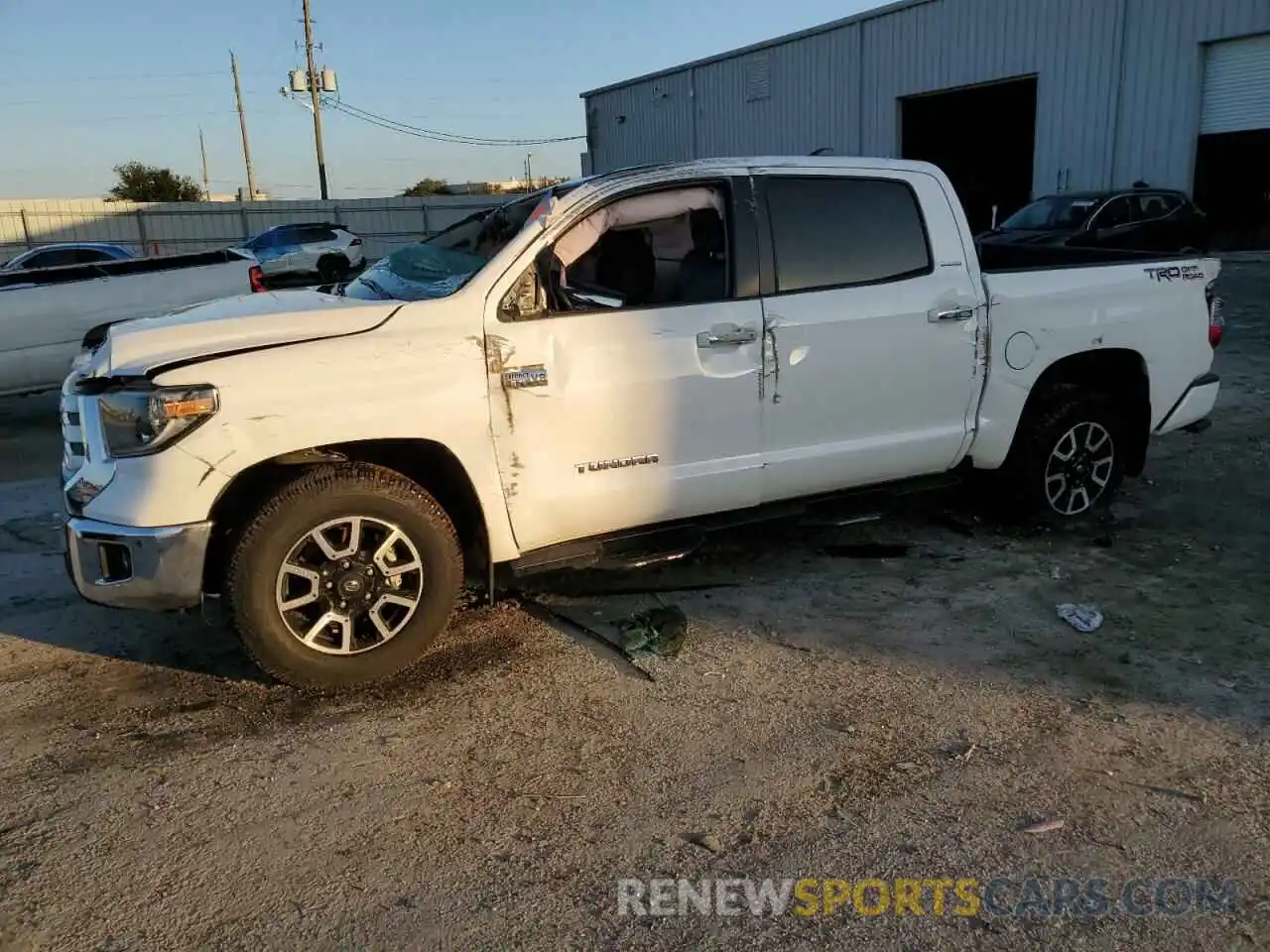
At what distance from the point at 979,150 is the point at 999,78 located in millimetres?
8151

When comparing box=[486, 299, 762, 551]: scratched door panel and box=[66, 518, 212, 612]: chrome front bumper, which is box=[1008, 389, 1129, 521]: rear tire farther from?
box=[66, 518, 212, 612]: chrome front bumper

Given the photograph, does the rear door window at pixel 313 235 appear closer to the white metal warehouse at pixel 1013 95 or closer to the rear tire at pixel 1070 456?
the white metal warehouse at pixel 1013 95

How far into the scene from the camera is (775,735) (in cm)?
350

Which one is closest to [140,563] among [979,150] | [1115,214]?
[1115,214]

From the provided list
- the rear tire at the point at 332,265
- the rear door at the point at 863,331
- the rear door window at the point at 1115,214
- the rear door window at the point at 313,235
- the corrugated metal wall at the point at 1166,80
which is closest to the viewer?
the rear door at the point at 863,331

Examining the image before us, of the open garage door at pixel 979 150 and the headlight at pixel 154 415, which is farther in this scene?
the open garage door at pixel 979 150

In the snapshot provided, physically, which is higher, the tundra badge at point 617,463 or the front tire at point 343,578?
the tundra badge at point 617,463

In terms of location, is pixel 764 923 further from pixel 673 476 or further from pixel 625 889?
pixel 673 476

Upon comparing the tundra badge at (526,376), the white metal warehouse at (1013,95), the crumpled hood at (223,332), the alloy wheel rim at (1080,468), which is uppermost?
the white metal warehouse at (1013,95)

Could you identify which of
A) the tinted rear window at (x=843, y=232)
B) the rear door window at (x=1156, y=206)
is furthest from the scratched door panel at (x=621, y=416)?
the rear door window at (x=1156, y=206)

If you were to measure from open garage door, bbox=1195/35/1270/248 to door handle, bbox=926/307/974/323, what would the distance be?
1842cm

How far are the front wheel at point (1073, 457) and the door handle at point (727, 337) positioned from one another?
190 cm

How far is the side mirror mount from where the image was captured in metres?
3.91

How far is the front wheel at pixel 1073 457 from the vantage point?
17.4 feet
